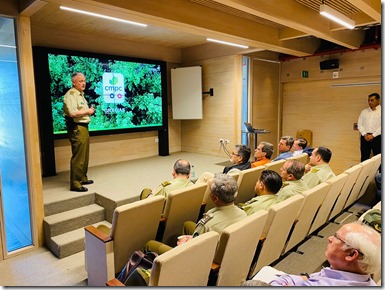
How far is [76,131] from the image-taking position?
3.90 m

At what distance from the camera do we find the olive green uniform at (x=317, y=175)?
132 inches

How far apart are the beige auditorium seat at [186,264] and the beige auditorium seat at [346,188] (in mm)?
2213

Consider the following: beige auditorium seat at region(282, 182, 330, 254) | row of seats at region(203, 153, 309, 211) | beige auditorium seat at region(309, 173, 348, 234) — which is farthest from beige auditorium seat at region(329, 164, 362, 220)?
row of seats at region(203, 153, 309, 211)

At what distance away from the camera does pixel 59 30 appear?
5074 millimetres

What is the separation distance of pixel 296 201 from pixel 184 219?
1027mm

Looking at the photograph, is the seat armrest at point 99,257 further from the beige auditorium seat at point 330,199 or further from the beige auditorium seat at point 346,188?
the beige auditorium seat at point 346,188

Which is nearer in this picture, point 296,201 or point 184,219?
point 296,201

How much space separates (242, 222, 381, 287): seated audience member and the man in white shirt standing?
473 centimetres

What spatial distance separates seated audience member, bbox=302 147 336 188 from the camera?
3.37 metres

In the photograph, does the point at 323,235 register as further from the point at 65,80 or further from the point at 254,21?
the point at 65,80

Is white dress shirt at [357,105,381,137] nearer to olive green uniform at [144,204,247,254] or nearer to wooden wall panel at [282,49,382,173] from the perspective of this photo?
wooden wall panel at [282,49,382,173]

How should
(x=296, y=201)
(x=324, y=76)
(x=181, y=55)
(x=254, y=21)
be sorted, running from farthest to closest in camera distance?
(x=181, y=55) → (x=324, y=76) → (x=254, y=21) → (x=296, y=201)

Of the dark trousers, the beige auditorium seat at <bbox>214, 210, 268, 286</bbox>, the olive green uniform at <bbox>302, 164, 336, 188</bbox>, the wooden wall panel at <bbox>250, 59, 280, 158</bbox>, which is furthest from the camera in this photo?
the wooden wall panel at <bbox>250, 59, 280, 158</bbox>

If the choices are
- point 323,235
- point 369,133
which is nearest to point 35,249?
point 323,235
